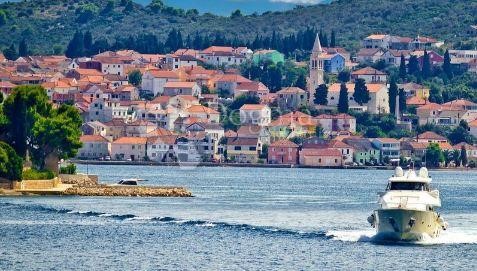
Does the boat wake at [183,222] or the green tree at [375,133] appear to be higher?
the green tree at [375,133]

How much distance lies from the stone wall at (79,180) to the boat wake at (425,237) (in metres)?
31.2

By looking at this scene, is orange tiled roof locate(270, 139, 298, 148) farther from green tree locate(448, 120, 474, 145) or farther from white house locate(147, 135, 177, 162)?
green tree locate(448, 120, 474, 145)

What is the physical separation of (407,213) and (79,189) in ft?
111

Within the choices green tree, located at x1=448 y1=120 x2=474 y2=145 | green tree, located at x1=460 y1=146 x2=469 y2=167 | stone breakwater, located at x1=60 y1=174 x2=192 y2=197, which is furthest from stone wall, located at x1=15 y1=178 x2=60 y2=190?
green tree, located at x1=448 y1=120 x2=474 y2=145

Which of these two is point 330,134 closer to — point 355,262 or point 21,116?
point 21,116

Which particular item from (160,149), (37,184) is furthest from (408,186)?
(160,149)

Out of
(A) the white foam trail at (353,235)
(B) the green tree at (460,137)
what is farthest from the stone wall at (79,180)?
(B) the green tree at (460,137)

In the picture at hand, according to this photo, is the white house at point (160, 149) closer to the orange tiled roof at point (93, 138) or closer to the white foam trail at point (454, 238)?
the orange tiled roof at point (93, 138)

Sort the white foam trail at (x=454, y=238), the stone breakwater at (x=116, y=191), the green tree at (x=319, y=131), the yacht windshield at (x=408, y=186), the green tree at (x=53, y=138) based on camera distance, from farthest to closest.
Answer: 1. the green tree at (x=319, y=131)
2. the green tree at (x=53, y=138)
3. the stone breakwater at (x=116, y=191)
4. the yacht windshield at (x=408, y=186)
5. the white foam trail at (x=454, y=238)

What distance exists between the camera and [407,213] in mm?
68250

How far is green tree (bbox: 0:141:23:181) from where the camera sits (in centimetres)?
9388

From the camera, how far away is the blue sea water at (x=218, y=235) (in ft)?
206

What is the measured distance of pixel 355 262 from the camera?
208 feet

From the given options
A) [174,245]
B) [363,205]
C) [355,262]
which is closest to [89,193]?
[363,205]
